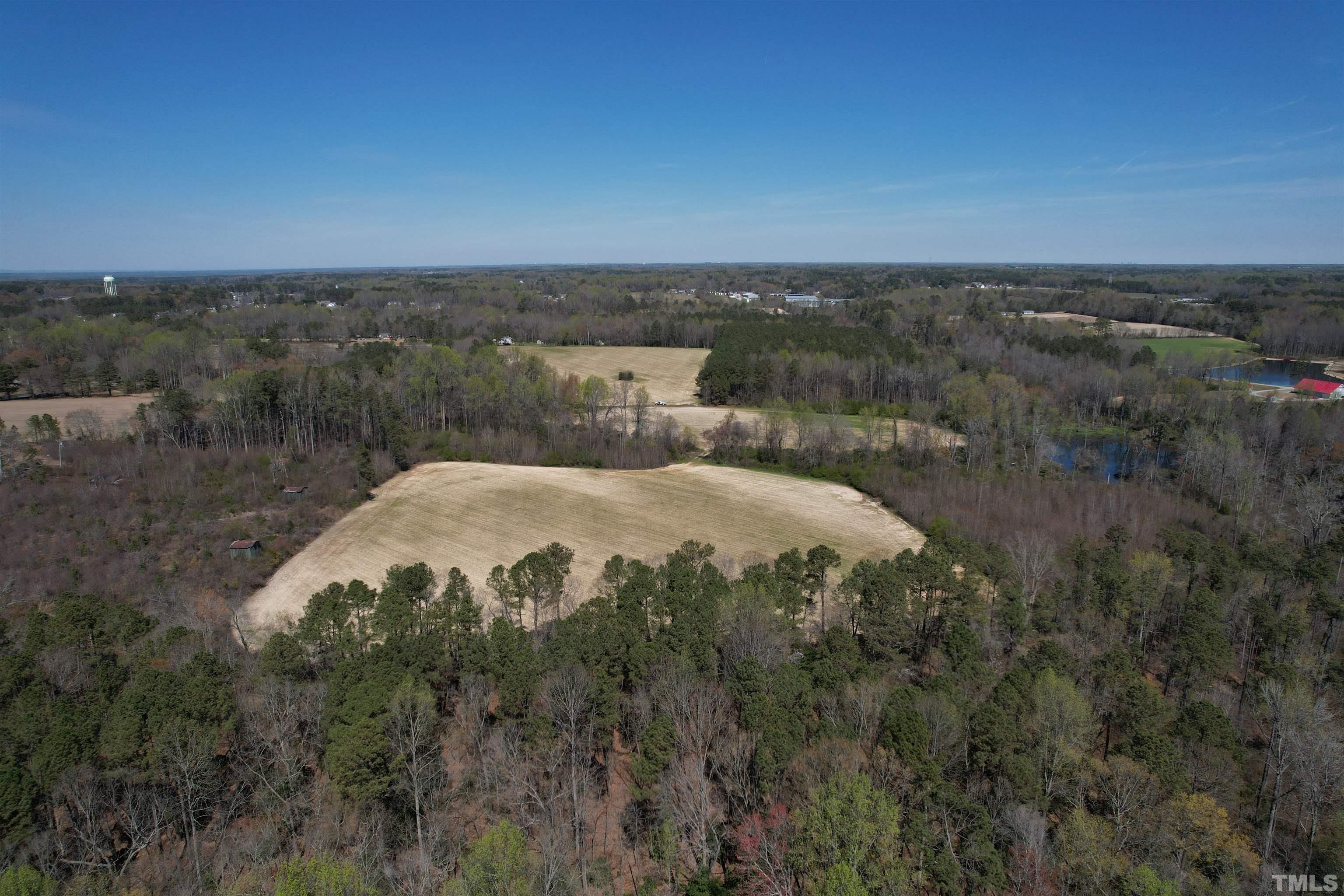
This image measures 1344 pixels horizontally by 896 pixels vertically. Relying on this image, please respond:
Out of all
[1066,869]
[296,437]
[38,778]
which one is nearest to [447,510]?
[296,437]

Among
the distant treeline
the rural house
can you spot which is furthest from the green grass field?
the distant treeline

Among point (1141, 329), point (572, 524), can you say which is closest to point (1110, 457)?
point (572, 524)

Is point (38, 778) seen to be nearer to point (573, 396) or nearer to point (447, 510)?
point (447, 510)

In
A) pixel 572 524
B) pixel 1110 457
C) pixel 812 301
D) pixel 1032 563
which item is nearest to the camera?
pixel 1032 563

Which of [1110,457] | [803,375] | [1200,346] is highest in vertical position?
[1200,346]

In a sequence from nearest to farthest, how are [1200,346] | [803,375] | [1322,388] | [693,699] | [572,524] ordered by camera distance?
1. [693,699]
2. [572,524]
3. [1322,388]
4. [803,375]
5. [1200,346]

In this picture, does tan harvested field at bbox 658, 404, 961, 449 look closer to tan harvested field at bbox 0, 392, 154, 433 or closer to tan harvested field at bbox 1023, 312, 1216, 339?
tan harvested field at bbox 0, 392, 154, 433

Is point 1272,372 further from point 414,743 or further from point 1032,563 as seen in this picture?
point 414,743

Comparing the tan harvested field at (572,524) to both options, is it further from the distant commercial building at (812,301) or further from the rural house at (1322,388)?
the distant commercial building at (812,301)
